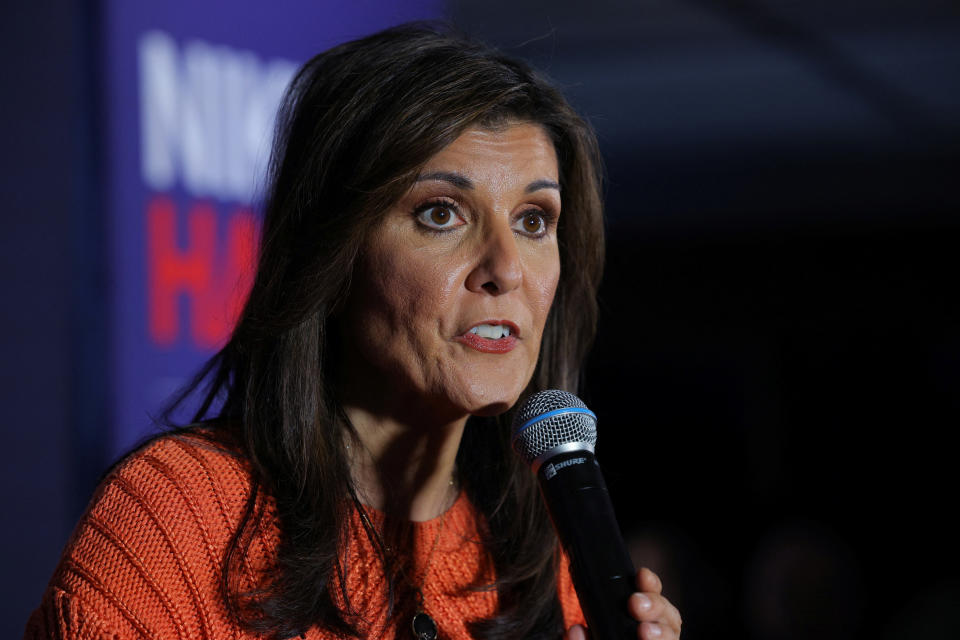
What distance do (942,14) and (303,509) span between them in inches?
166

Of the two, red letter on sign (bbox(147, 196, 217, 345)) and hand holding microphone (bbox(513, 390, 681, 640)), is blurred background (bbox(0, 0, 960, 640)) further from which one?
hand holding microphone (bbox(513, 390, 681, 640))

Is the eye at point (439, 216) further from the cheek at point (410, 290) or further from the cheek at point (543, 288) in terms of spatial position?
the cheek at point (543, 288)

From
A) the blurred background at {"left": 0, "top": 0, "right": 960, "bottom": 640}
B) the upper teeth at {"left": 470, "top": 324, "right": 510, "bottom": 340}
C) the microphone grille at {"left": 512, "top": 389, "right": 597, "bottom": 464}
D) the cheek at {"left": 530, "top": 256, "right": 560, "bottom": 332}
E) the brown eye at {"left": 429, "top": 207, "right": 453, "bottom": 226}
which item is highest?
the brown eye at {"left": 429, "top": 207, "right": 453, "bottom": 226}

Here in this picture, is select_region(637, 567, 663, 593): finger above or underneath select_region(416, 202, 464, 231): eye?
underneath

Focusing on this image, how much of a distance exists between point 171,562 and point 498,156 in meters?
0.75

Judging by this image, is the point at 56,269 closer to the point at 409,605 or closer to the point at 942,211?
the point at 409,605

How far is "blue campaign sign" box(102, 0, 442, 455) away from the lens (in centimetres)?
246

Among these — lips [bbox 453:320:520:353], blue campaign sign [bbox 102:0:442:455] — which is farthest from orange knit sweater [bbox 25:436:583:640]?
blue campaign sign [bbox 102:0:442:455]

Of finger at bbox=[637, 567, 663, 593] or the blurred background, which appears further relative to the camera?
the blurred background

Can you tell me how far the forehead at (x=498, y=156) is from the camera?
4.98ft

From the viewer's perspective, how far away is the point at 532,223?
5.33 feet

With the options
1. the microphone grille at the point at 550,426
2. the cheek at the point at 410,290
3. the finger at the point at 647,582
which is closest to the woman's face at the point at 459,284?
the cheek at the point at 410,290

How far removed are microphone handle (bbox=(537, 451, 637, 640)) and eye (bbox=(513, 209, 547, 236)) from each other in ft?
1.52

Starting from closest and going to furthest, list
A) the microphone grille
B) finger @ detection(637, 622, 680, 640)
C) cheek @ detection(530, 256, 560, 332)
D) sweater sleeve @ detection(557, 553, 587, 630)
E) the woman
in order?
finger @ detection(637, 622, 680, 640)
the microphone grille
the woman
cheek @ detection(530, 256, 560, 332)
sweater sleeve @ detection(557, 553, 587, 630)
